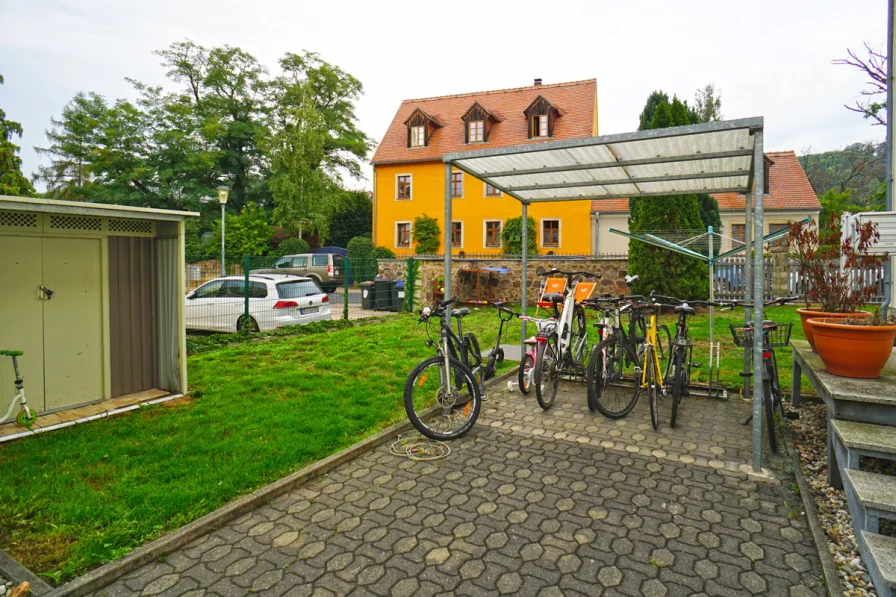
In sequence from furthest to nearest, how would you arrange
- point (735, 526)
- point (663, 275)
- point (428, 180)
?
1. point (428, 180)
2. point (663, 275)
3. point (735, 526)

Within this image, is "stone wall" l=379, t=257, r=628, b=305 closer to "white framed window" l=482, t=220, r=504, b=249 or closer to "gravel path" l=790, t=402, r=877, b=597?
"white framed window" l=482, t=220, r=504, b=249

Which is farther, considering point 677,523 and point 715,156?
point 715,156

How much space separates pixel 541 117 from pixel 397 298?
53.2 ft

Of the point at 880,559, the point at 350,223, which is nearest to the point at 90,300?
the point at 880,559

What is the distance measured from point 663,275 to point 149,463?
13339 millimetres

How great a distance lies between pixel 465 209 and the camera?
2912cm

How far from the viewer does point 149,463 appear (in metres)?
3.93

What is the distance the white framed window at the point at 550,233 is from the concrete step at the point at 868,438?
24.0 m

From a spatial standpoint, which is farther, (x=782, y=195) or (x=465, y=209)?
(x=465, y=209)

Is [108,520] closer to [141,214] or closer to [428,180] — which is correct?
[141,214]

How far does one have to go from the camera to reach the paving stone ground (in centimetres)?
252

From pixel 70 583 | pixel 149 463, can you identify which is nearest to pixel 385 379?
pixel 149 463

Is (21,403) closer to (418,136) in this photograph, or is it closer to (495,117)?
(495,117)

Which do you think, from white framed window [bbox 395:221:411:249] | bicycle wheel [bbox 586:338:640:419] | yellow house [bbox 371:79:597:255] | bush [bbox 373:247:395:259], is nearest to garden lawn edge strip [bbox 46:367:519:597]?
bicycle wheel [bbox 586:338:640:419]
